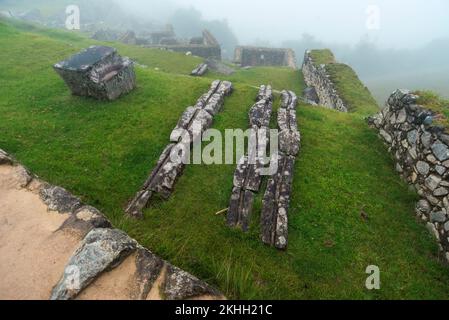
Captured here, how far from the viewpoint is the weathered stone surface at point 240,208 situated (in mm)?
8930

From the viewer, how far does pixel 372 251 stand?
8.48 metres

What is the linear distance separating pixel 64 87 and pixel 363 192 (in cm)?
1439

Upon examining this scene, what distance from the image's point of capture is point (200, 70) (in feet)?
83.7

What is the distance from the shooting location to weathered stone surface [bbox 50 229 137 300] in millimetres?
5176

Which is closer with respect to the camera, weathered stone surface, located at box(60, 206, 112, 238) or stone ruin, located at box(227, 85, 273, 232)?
weathered stone surface, located at box(60, 206, 112, 238)

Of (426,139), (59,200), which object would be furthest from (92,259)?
(426,139)

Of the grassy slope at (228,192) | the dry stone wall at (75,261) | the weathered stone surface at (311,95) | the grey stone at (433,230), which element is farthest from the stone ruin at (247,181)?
the weathered stone surface at (311,95)

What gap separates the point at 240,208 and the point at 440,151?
618 cm

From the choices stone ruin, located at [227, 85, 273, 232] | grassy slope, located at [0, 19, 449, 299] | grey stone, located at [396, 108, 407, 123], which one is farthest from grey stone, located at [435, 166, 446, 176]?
stone ruin, located at [227, 85, 273, 232]

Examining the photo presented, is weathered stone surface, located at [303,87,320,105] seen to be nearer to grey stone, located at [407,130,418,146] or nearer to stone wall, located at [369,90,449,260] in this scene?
stone wall, located at [369,90,449,260]

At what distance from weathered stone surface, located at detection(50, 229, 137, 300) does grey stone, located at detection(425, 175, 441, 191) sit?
28.4ft

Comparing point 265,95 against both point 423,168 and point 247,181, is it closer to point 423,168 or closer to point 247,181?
point 247,181
